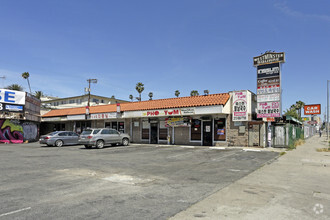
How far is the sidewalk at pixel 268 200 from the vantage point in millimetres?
4875

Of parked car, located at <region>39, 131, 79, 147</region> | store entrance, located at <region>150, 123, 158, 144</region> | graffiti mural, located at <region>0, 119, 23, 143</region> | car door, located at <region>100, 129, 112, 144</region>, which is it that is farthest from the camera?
graffiti mural, located at <region>0, 119, 23, 143</region>

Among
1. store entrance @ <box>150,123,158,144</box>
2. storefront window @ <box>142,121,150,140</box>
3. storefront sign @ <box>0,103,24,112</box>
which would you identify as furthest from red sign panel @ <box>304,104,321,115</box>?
storefront sign @ <box>0,103,24,112</box>

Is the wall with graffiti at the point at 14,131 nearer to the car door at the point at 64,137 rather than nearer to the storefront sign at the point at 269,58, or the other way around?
the car door at the point at 64,137

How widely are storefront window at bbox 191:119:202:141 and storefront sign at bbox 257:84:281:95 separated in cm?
596

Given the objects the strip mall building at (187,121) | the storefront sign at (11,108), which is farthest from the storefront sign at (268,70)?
the storefront sign at (11,108)

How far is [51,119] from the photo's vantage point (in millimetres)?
35719

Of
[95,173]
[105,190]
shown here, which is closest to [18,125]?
[95,173]

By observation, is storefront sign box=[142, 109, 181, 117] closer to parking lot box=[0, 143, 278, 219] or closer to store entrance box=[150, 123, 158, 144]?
store entrance box=[150, 123, 158, 144]

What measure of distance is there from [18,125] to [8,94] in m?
4.05

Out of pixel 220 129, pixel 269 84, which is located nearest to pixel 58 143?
pixel 220 129

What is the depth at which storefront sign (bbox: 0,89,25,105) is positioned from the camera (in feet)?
89.9

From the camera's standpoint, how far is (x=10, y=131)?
2909cm

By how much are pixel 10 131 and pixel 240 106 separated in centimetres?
2627

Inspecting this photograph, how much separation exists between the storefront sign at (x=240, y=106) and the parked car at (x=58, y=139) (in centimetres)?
1594
